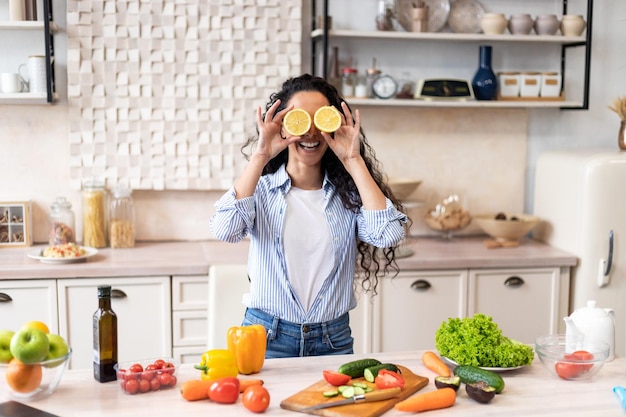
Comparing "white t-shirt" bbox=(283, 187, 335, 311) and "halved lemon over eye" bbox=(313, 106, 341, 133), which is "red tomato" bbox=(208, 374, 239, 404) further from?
"halved lemon over eye" bbox=(313, 106, 341, 133)

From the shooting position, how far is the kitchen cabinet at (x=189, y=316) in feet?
11.7

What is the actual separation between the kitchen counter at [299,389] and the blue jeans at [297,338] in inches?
5.8

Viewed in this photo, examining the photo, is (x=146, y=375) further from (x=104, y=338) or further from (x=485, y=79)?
(x=485, y=79)

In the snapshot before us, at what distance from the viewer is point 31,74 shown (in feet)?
12.2

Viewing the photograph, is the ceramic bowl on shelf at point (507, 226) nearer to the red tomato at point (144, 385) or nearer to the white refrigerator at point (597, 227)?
the white refrigerator at point (597, 227)

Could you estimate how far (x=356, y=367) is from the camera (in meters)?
2.09

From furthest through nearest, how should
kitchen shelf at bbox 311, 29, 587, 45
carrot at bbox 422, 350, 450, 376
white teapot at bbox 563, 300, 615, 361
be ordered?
1. kitchen shelf at bbox 311, 29, 587, 45
2. white teapot at bbox 563, 300, 615, 361
3. carrot at bbox 422, 350, 450, 376

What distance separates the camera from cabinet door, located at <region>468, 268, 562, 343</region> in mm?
3799

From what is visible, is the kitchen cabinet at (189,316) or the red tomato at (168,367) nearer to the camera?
the red tomato at (168,367)

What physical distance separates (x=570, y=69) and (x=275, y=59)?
5.21 ft

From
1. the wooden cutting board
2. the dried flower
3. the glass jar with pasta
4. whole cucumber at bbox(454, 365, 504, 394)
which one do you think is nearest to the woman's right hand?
the wooden cutting board

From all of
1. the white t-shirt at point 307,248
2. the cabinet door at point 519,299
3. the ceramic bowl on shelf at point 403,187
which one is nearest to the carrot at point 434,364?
the white t-shirt at point 307,248

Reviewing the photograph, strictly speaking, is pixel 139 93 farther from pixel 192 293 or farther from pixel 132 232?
pixel 192 293

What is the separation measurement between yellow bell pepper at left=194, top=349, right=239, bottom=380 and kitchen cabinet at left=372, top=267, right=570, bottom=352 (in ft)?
5.64
